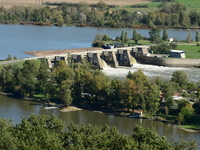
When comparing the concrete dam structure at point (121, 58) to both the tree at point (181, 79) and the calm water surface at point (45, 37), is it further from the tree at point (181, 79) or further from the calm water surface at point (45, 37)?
the tree at point (181, 79)

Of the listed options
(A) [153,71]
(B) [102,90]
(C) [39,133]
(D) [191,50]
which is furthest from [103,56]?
(C) [39,133]

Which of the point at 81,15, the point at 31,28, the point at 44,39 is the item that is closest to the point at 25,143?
the point at 44,39

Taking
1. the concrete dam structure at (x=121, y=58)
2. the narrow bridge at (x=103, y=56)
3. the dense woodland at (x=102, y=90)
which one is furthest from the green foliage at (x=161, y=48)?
the dense woodland at (x=102, y=90)

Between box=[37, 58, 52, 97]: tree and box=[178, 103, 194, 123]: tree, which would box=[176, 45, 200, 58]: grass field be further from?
box=[178, 103, 194, 123]: tree

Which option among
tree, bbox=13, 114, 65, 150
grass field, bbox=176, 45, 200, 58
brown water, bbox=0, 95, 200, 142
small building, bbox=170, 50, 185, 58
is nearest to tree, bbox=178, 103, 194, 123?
brown water, bbox=0, 95, 200, 142

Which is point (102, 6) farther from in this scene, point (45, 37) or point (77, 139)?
point (77, 139)

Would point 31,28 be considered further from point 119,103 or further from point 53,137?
point 53,137

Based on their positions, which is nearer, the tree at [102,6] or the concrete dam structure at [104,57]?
the concrete dam structure at [104,57]
